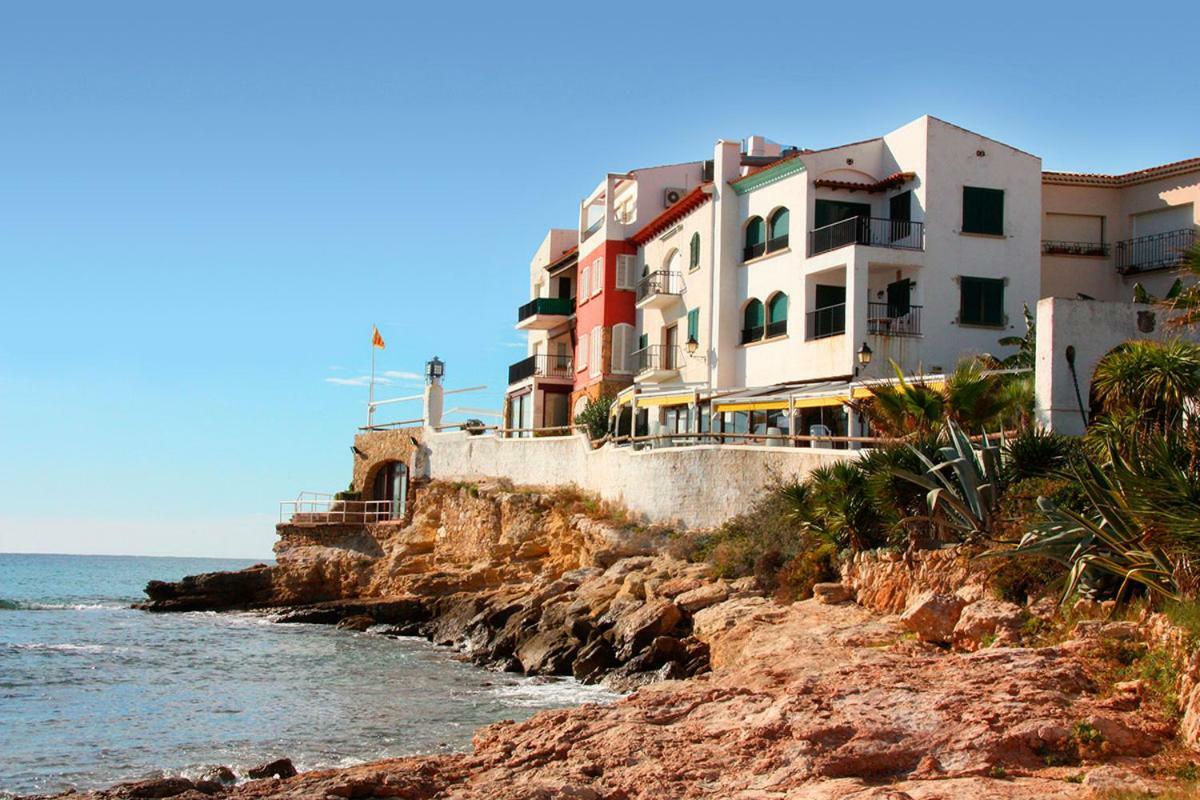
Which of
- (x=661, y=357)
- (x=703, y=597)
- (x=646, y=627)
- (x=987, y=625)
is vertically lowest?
(x=646, y=627)

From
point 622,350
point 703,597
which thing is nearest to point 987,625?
point 703,597

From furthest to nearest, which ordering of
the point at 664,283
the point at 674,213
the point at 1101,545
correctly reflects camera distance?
the point at 664,283, the point at 674,213, the point at 1101,545

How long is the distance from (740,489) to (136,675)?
14.4 meters

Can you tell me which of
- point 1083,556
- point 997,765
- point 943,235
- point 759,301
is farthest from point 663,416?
point 997,765

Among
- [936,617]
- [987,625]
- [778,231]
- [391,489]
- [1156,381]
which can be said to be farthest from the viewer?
[391,489]

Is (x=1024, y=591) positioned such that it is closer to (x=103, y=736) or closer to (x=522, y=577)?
(x=103, y=736)

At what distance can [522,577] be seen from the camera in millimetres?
38219

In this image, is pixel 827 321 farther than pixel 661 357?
No

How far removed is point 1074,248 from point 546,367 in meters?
23.6

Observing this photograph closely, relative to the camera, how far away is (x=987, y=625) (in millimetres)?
17344

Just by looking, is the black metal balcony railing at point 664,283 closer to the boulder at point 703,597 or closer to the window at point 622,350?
the window at point 622,350

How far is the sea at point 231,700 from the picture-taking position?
63.6 feet

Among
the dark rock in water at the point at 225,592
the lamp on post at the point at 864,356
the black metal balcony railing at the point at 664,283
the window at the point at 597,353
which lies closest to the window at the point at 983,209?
the lamp on post at the point at 864,356

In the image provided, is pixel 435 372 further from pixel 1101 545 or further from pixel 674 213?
pixel 1101 545
